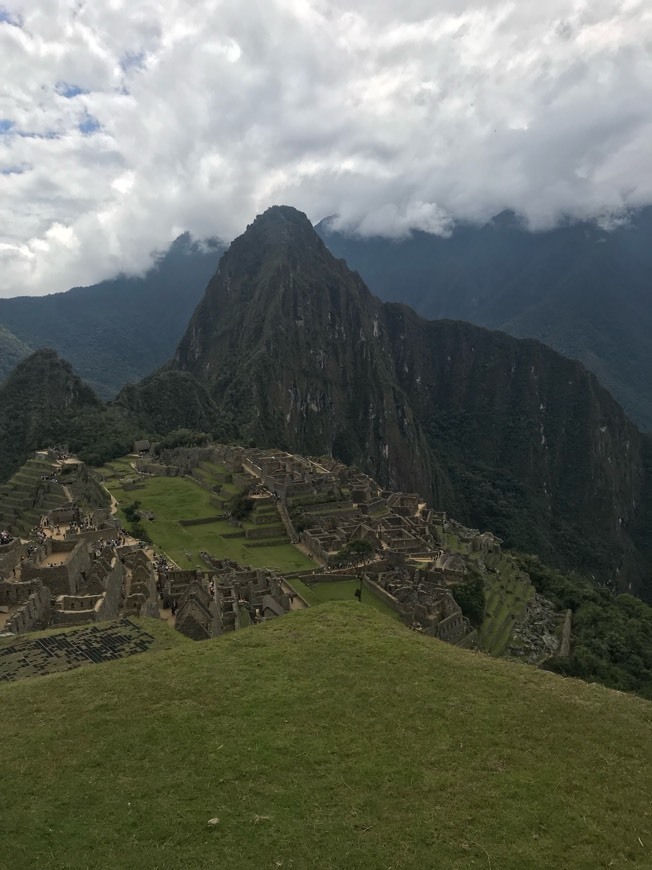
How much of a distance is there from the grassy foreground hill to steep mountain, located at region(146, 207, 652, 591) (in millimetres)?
98127

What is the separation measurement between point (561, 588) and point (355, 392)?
12500 centimetres

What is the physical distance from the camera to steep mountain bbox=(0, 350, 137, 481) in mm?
74625

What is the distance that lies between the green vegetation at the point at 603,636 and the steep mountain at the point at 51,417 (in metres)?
48.8

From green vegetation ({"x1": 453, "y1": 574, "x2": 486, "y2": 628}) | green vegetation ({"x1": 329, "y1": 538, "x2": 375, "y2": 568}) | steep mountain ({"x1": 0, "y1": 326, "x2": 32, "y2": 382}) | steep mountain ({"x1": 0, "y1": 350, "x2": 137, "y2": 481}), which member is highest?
steep mountain ({"x1": 0, "y1": 326, "x2": 32, "y2": 382})

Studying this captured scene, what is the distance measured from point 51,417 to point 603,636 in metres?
69.1

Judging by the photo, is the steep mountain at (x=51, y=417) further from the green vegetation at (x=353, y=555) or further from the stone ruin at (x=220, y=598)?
the stone ruin at (x=220, y=598)

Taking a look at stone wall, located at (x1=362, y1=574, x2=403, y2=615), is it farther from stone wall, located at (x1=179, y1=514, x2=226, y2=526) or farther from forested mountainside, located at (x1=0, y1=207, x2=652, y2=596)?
forested mountainside, located at (x1=0, y1=207, x2=652, y2=596)

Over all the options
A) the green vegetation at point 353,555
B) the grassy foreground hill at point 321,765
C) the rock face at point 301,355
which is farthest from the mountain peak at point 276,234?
the grassy foreground hill at point 321,765

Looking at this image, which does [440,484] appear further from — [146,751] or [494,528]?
[146,751]

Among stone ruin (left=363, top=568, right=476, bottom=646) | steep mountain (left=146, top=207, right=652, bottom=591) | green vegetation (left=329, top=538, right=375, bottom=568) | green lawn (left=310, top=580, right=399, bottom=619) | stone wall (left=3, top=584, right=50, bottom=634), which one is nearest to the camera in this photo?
stone wall (left=3, top=584, right=50, bottom=634)

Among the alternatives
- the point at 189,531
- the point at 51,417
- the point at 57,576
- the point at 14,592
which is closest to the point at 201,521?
the point at 189,531

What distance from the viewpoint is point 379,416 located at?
545 ft

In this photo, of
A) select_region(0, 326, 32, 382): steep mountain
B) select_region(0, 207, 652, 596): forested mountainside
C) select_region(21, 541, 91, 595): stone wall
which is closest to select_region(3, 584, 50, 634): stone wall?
select_region(21, 541, 91, 595): stone wall

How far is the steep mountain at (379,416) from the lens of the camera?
130 metres
